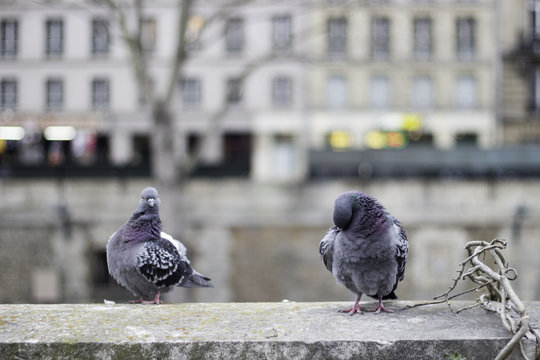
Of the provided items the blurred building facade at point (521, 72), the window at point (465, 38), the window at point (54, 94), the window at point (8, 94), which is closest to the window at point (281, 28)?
the window at point (465, 38)

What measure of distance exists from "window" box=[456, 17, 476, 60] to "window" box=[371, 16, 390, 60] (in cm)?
367

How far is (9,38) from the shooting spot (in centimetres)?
3094

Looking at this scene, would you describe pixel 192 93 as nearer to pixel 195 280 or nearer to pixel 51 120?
pixel 51 120

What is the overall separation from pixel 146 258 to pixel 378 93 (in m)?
32.7

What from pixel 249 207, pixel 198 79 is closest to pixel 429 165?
pixel 249 207

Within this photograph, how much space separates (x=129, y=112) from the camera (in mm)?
33969

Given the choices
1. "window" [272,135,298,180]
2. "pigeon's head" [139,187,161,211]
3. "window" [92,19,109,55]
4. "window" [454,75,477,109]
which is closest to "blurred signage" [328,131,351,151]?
"window" [272,135,298,180]

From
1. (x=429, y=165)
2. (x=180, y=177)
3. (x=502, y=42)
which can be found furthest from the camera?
(x=502, y=42)

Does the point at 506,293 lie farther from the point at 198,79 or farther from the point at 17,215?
the point at 198,79

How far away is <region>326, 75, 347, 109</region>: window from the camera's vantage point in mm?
34531

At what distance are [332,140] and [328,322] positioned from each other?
32.5 m

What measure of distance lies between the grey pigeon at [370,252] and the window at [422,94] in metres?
32.6

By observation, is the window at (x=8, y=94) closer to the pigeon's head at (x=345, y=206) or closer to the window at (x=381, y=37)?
the window at (x=381, y=37)

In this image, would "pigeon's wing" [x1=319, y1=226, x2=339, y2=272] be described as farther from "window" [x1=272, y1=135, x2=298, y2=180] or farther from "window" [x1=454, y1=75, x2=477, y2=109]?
"window" [x1=454, y1=75, x2=477, y2=109]
